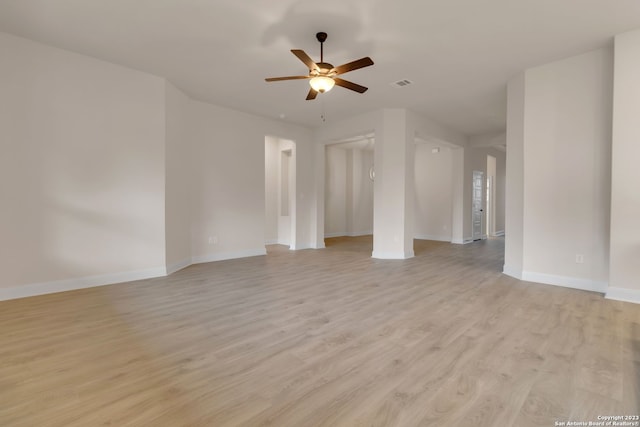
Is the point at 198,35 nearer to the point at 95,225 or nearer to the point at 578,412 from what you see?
the point at 95,225

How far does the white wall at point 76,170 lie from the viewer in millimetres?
3469

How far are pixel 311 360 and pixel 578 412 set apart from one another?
4.85 feet

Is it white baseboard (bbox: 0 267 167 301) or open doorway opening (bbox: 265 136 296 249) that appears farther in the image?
open doorway opening (bbox: 265 136 296 249)

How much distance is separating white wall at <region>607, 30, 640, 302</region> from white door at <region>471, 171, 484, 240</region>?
5.50 m

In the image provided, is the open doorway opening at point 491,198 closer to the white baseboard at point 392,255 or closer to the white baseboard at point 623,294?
the white baseboard at point 392,255

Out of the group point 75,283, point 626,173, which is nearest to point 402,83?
point 626,173

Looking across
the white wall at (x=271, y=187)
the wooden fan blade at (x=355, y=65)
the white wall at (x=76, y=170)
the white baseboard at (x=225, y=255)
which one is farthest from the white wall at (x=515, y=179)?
the white wall at (x=271, y=187)

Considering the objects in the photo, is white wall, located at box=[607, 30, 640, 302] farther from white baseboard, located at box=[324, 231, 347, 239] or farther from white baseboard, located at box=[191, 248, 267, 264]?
white baseboard, located at box=[324, 231, 347, 239]

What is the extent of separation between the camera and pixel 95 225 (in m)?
3.99

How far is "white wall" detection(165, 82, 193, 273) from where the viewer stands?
4.77 m

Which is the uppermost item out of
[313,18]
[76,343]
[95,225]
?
[313,18]

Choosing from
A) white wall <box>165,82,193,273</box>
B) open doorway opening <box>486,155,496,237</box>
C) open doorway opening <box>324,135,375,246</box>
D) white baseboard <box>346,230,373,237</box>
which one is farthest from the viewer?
open doorway opening <box>486,155,496,237</box>

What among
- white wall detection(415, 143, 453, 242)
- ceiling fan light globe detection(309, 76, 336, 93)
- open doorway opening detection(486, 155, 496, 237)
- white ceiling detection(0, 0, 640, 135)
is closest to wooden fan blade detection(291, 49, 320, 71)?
ceiling fan light globe detection(309, 76, 336, 93)

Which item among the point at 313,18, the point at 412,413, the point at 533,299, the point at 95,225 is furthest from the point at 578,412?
the point at 95,225
